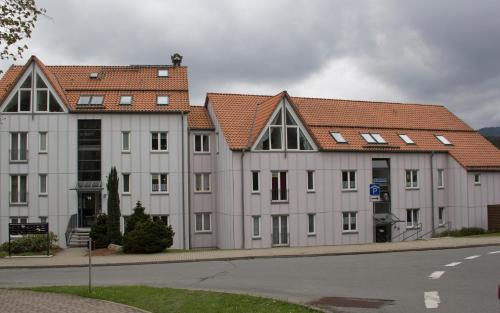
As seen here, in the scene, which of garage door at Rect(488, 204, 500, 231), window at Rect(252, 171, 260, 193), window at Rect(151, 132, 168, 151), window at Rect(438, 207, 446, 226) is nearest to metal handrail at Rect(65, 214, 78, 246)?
window at Rect(151, 132, 168, 151)

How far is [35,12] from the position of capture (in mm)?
12406

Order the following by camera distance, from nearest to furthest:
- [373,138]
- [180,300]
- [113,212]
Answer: [180,300] → [113,212] → [373,138]

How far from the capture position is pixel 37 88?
3366 centimetres

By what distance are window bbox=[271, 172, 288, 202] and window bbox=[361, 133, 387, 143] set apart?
669cm

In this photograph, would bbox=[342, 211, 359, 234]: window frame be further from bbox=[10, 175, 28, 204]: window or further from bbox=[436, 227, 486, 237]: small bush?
bbox=[10, 175, 28, 204]: window

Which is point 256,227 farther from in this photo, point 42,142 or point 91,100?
point 42,142

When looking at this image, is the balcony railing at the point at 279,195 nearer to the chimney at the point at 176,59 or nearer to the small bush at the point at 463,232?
the small bush at the point at 463,232

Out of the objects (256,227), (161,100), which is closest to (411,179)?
(256,227)

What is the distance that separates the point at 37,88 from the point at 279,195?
15.6m

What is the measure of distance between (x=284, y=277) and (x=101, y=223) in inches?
663

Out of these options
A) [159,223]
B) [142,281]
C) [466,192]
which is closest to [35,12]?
[142,281]

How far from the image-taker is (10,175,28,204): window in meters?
33.2

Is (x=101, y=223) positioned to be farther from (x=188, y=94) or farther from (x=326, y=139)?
(x=326, y=139)

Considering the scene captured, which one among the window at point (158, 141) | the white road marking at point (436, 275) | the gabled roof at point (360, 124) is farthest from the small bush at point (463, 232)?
the white road marking at point (436, 275)
